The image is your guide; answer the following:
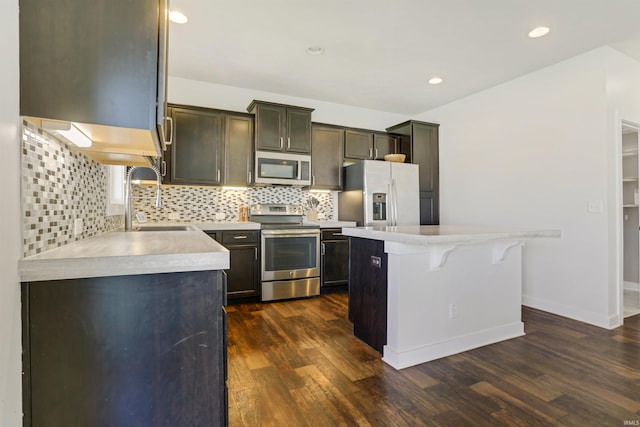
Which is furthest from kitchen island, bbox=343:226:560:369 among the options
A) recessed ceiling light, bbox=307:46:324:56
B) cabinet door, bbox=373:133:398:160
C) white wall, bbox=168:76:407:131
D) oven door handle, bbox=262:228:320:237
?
white wall, bbox=168:76:407:131

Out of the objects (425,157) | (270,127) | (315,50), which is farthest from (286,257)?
(425,157)

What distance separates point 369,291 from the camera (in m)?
2.56

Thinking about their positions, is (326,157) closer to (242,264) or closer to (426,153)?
(426,153)

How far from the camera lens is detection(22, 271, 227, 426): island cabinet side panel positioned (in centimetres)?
97

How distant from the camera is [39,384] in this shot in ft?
3.14

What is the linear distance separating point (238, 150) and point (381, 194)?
78.3 inches

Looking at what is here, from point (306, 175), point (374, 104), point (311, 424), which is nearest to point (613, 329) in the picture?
point (311, 424)

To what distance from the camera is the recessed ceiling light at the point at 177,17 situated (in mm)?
2594

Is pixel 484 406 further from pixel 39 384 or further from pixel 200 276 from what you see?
pixel 39 384

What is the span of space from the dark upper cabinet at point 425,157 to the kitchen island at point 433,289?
7.05ft

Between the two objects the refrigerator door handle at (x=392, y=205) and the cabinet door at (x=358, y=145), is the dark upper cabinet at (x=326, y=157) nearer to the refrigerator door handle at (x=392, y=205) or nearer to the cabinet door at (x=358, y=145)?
the cabinet door at (x=358, y=145)

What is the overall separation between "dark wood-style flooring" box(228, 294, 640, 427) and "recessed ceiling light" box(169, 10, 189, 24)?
2.75 meters

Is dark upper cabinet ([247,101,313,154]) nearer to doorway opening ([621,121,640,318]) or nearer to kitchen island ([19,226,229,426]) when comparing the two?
kitchen island ([19,226,229,426])

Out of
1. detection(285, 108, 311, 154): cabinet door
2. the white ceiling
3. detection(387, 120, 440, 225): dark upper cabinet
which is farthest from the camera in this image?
detection(387, 120, 440, 225): dark upper cabinet
